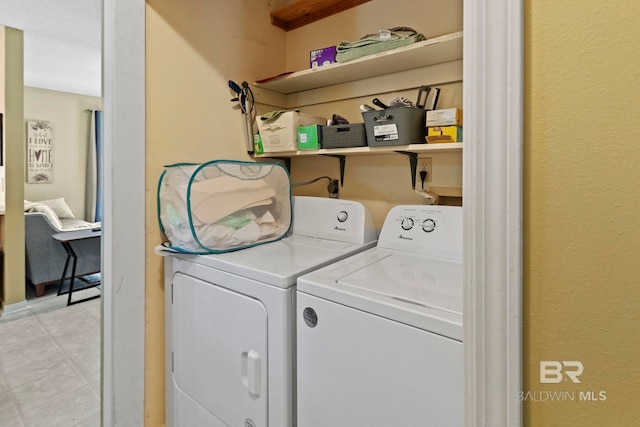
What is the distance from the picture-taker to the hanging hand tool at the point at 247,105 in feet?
6.05

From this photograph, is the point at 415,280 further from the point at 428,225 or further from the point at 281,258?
the point at 281,258

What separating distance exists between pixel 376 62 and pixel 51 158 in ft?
19.6

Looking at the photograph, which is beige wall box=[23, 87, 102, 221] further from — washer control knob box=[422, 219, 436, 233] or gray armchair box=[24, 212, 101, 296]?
washer control knob box=[422, 219, 436, 233]

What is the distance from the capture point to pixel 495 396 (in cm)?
52

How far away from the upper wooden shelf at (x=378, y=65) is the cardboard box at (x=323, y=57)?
6cm

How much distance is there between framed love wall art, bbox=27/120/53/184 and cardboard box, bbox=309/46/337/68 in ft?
18.3

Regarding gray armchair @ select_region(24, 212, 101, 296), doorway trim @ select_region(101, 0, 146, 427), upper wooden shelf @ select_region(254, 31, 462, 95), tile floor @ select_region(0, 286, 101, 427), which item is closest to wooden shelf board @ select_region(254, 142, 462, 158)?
upper wooden shelf @ select_region(254, 31, 462, 95)

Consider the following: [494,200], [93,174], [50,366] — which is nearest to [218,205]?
[494,200]

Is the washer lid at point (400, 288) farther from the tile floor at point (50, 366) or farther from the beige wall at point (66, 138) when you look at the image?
the beige wall at point (66, 138)

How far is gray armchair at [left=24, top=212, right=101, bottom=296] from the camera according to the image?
322 cm

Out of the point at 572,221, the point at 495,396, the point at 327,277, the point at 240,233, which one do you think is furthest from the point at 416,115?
the point at 495,396

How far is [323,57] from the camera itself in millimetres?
1722

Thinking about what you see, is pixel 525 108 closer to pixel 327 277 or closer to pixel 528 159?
pixel 528 159
